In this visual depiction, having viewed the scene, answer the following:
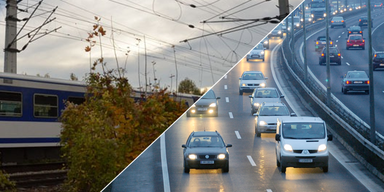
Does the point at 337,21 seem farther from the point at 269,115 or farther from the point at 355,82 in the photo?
the point at 269,115

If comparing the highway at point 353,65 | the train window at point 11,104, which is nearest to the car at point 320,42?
the highway at point 353,65

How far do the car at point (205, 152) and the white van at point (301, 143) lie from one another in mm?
408

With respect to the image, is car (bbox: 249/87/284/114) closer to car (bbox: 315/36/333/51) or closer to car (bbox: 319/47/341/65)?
car (bbox: 319/47/341/65)

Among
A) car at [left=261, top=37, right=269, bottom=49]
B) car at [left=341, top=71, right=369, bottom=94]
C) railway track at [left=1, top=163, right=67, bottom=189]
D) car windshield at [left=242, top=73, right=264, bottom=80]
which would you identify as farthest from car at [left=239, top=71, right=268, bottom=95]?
railway track at [left=1, top=163, right=67, bottom=189]

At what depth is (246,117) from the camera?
13.2 ft

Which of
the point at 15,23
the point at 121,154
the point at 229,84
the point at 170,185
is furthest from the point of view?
the point at 15,23

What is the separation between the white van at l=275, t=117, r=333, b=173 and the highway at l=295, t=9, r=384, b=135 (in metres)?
0.49

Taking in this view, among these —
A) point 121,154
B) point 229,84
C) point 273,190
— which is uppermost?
point 229,84

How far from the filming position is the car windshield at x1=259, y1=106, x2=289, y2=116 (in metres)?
3.89

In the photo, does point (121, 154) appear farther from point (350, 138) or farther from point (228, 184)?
point (350, 138)

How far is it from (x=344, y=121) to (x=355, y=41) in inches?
30.4

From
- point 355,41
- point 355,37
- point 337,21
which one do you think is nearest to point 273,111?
point 355,41

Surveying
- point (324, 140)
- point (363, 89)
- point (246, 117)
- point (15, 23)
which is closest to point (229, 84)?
point (246, 117)

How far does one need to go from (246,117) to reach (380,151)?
98 cm
